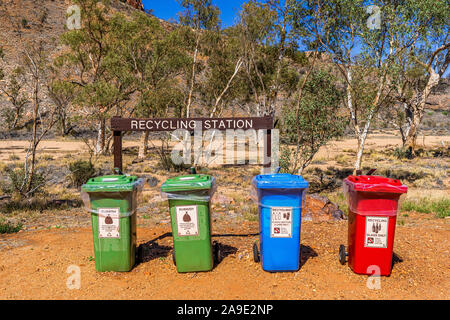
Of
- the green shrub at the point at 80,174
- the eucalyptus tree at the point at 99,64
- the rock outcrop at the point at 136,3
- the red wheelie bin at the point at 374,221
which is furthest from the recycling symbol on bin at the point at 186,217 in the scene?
the rock outcrop at the point at 136,3

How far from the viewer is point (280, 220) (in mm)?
4234

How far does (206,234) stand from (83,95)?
49.5ft

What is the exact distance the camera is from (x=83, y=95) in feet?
56.1

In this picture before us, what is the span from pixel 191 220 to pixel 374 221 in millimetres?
2207

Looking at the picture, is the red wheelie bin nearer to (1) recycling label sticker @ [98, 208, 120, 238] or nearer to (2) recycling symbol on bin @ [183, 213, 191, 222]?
(2) recycling symbol on bin @ [183, 213, 191, 222]

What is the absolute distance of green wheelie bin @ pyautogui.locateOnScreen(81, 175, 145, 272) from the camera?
4.24 m

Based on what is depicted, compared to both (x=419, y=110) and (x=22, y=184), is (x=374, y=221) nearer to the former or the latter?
(x=22, y=184)

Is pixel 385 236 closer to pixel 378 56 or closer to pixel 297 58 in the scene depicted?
pixel 378 56

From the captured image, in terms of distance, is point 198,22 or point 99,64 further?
point 99,64

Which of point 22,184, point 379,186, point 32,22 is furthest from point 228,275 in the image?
point 32,22

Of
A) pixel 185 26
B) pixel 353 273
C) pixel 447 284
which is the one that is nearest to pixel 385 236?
pixel 353 273

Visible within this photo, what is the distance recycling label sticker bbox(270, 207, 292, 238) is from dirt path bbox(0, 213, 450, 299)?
519 mm

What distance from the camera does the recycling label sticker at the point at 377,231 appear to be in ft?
13.4

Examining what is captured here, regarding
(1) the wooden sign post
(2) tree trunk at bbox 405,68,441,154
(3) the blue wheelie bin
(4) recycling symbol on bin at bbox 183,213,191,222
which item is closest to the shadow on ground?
(3) the blue wheelie bin
